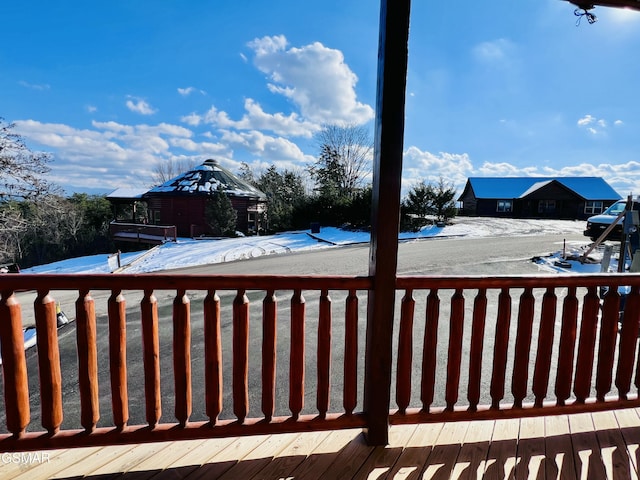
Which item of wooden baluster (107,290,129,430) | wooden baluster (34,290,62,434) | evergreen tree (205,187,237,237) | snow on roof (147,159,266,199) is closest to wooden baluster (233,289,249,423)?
wooden baluster (107,290,129,430)

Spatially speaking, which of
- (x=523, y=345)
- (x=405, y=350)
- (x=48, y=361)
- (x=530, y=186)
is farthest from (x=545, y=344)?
(x=530, y=186)

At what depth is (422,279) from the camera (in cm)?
162

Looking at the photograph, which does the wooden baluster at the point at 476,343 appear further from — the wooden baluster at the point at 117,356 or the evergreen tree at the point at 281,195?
the evergreen tree at the point at 281,195

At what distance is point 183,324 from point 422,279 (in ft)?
4.00

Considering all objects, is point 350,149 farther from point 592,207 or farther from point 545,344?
point 592,207

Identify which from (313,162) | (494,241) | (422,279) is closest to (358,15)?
(422,279)

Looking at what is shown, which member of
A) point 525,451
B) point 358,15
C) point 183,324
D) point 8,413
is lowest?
point 525,451

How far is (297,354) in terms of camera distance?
1.61 metres

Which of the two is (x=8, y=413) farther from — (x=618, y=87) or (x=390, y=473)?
(x=618, y=87)

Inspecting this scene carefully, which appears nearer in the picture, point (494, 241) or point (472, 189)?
point (494, 241)

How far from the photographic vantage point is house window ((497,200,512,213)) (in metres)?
26.7

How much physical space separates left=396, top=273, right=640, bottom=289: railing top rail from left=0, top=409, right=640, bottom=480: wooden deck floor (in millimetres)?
848

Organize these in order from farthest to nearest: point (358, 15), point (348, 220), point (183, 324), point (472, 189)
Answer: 1. point (472, 189)
2. point (348, 220)
3. point (358, 15)
4. point (183, 324)

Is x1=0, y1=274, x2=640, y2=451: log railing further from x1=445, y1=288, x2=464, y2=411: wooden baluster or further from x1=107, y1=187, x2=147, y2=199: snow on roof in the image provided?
x1=107, y1=187, x2=147, y2=199: snow on roof
